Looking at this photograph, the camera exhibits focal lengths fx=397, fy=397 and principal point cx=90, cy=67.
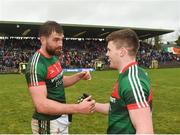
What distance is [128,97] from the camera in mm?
3322

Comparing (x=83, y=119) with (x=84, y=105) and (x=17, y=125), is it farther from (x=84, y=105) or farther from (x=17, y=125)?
(x=84, y=105)

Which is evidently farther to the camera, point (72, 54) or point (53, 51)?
point (72, 54)

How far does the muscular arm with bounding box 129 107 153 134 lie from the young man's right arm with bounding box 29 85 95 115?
926 mm

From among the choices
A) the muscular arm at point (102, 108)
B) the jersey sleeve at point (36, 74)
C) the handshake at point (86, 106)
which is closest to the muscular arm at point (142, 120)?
the handshake at point (86, 106)

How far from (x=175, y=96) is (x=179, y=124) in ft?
21.5

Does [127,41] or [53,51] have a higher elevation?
[127,41]

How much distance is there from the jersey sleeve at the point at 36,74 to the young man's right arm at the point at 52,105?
2.4 inches

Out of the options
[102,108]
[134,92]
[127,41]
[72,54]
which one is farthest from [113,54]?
[72,54]

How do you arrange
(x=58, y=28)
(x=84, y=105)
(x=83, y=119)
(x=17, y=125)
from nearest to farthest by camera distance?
(x=84, y=105)
(x=58, y=28)
(x=17, y=125)
(x=83, y=119)

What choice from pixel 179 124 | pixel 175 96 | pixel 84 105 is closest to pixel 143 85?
pixel 84 105

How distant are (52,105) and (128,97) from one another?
1.32m

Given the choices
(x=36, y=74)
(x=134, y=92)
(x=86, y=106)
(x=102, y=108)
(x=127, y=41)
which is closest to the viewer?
(x=134, y=92)

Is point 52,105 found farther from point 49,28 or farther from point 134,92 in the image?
point 134,92

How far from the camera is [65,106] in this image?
432 centimetres
